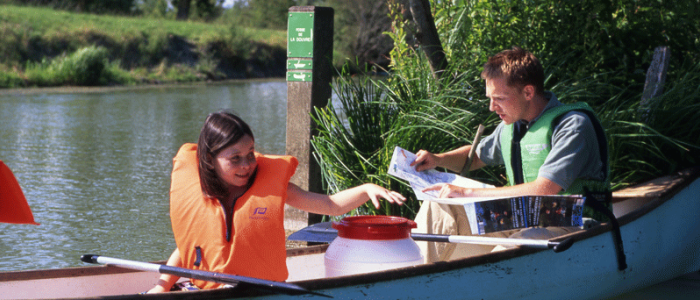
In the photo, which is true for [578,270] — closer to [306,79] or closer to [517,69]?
[517,69]

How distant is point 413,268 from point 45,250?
3.67m

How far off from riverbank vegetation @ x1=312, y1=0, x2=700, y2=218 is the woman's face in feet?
6.36

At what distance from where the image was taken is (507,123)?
371cm

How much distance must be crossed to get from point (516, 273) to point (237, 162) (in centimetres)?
138

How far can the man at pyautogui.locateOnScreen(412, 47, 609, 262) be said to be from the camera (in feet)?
11.2

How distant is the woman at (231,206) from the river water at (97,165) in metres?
2.57

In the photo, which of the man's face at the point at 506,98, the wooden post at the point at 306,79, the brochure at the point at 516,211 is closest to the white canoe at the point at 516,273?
the brochure at the point at 516,211

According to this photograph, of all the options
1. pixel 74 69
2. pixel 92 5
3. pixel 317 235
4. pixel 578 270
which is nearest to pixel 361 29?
pixel 92 5

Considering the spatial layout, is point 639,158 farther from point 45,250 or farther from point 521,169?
point 45,250

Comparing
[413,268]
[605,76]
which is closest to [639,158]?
[605,76]

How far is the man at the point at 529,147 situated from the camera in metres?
3.42

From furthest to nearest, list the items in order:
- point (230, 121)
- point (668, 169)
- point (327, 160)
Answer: point (668, 169), point (327, 160), point (230, 121)

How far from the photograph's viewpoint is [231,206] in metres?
3.05

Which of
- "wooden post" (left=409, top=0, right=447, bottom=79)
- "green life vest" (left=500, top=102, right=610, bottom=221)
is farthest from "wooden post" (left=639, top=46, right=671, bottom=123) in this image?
"green life vest" (left=500, top=102, right=610, bottom=221)
